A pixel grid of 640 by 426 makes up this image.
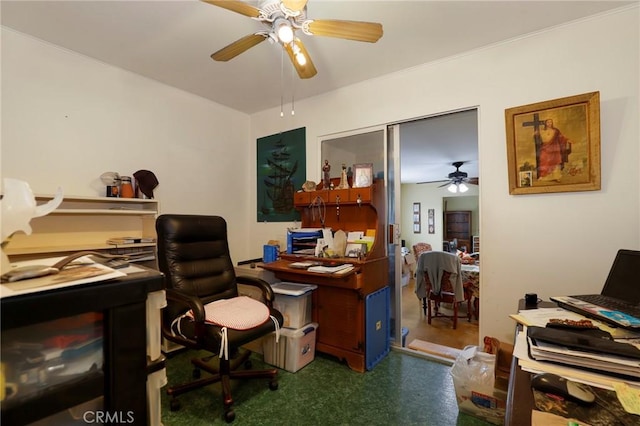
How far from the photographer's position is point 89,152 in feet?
7.88

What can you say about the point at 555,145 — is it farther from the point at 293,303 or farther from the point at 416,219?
the point at 416,219

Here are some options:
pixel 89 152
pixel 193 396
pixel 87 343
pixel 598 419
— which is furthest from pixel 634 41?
pixel 89 152

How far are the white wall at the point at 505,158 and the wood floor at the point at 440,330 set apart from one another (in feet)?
2.74

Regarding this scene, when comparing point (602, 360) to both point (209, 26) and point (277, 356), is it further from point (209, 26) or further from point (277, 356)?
point (209, 26)

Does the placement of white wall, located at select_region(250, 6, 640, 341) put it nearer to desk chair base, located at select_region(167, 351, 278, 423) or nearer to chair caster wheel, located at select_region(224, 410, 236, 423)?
desk chair base, located at select_region(167, 351, 278, 423)

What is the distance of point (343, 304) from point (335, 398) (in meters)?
0.67

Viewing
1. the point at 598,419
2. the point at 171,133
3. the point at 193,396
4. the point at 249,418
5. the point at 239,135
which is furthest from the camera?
the point at 239,135

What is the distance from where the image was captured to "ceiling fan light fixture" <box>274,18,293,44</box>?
1.53 m

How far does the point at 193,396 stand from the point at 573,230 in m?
2.87

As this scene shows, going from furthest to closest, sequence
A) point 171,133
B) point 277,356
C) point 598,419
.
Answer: point 171,133
point 277,356
point 598,419

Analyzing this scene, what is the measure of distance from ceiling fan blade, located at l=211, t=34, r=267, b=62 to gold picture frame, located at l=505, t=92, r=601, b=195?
1881 millimetres

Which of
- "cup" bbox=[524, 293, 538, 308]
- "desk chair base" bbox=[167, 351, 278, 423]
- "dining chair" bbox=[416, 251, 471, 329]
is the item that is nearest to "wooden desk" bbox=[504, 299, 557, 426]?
"cup" bbox=[524, 293, 538, 308]

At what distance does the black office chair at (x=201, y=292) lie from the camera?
1679 millimetres

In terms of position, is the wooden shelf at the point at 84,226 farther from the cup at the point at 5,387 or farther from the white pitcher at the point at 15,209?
the cup at the point at 5,387
